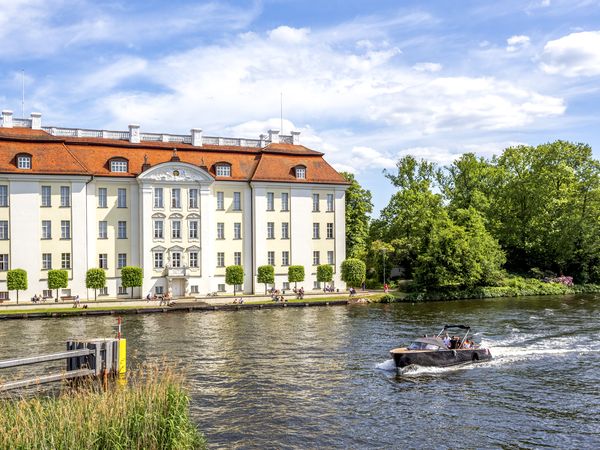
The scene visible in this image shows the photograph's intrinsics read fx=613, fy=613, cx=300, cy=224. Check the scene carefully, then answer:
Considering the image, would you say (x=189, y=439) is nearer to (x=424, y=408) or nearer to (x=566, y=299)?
(x=424, y=408)

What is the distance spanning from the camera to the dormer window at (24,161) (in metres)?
67.1

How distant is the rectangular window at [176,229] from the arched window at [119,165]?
8.34 meters

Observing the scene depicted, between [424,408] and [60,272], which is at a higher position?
[60,272]

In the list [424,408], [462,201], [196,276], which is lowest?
[424,408]

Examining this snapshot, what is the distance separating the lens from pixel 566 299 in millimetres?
75188

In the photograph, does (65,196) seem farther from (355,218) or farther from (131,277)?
(355,218)

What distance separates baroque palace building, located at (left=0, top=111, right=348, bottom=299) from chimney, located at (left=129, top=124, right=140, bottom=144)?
0.25 m

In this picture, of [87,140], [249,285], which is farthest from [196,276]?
[87,140]

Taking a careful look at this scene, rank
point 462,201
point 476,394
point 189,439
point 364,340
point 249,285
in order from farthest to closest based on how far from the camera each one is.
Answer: point 462,201 → point 249,285 → point 364,340 → point 476,394 → point 189,439

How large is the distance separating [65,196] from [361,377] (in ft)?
157

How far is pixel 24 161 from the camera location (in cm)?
6738

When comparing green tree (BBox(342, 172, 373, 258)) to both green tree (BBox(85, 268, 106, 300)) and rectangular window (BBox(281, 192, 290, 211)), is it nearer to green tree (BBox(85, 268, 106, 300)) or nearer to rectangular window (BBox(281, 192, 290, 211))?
rectangular window (BBox(281, 192, 290, 211))

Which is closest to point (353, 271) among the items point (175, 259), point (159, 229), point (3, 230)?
point (175, 259)

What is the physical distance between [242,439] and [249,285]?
5357cm
